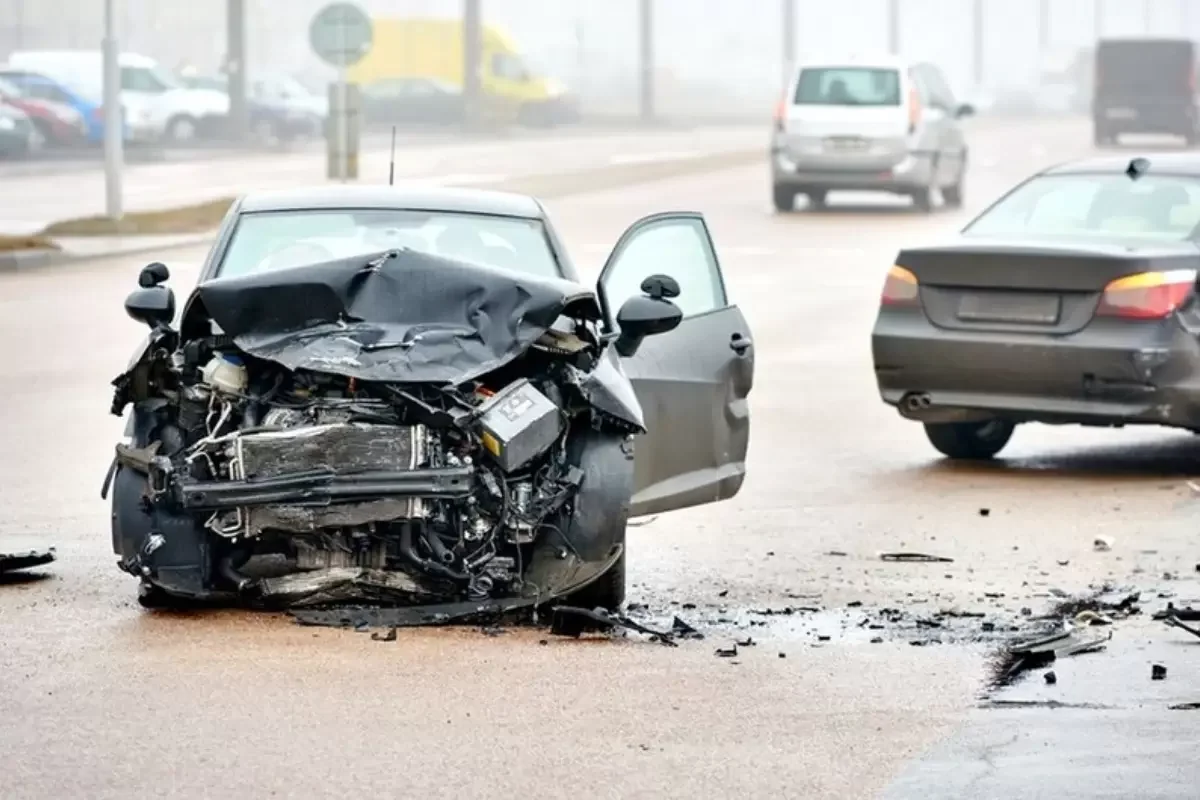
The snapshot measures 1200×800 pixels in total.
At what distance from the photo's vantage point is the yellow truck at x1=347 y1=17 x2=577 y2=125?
226 ft

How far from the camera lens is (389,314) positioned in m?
8.62

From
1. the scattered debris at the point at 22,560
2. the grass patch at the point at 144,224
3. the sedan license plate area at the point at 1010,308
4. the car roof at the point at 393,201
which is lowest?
the grass patch at the point at 144,224

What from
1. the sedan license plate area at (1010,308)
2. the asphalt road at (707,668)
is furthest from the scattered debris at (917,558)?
the sedan license plate area at (1010,308)

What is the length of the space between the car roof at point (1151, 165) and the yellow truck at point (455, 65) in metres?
54.7

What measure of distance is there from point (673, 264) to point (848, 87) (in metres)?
24.6

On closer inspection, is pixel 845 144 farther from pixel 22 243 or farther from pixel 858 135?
pixel 22 243

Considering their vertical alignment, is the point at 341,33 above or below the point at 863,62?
above

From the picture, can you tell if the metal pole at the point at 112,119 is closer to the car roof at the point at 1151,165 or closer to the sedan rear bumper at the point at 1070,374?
the car roof at the point at 1151,165

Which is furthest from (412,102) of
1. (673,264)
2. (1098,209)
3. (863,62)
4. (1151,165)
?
(673,264)

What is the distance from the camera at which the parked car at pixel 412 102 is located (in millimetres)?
68750

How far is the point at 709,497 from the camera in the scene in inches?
396

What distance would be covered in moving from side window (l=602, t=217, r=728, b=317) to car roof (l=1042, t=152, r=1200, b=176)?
12.6ft

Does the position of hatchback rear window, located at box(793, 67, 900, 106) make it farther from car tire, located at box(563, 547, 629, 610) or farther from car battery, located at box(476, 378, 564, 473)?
car battery, located at box(476, 378, 564, 473)

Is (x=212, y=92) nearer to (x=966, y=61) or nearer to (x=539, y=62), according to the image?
(x=539, y=62)
